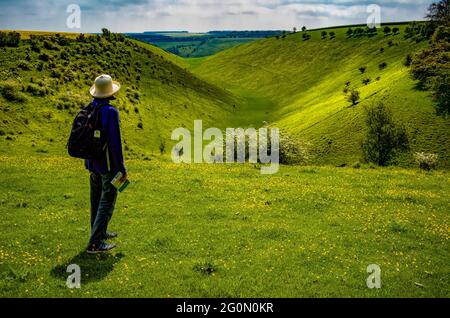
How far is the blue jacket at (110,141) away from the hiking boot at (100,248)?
7.87 feet

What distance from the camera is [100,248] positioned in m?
12.7

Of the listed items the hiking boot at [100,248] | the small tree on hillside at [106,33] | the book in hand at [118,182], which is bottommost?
the hiking boot at [100,248]

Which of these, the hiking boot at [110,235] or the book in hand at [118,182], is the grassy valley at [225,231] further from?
the book in hand at [118,182]

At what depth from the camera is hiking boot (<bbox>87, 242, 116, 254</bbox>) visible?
12.5 meters

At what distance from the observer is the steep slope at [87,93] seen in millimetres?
53644

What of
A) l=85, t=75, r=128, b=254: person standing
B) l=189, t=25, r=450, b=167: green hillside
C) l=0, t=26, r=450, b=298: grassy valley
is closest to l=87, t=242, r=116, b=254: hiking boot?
l=85, t=75, r=128, b=254: person standing

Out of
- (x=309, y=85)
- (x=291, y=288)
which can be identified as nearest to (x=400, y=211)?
(x=291, y=288)

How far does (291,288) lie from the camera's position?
35.4ft

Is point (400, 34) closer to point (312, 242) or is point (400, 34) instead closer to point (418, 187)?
point (418, 187)

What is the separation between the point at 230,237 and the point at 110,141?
5582mm

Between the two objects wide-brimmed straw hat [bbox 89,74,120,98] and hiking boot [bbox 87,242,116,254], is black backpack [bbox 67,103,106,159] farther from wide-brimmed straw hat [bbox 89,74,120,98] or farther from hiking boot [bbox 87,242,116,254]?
hiking boot [bbox 87,242,116,254]

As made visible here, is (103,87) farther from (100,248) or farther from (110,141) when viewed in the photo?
(100,248)

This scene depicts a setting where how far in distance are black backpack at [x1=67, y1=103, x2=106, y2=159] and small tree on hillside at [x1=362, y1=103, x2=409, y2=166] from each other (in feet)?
173

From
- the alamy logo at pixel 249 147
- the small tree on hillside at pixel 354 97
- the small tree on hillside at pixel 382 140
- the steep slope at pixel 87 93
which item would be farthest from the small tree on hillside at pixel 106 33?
the small tree on hillside at pixel 382 140
